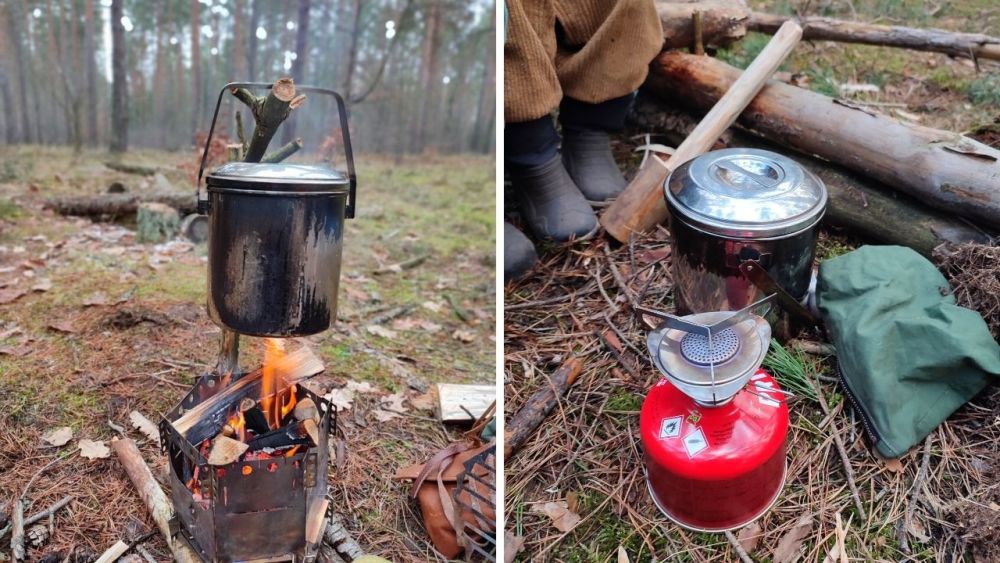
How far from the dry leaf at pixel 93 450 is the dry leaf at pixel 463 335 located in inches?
86.5

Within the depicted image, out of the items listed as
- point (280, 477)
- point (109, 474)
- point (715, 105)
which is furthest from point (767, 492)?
point (109, 474)

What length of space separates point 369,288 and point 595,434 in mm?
2806

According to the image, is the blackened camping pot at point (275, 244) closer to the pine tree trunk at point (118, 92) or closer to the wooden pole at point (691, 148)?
the wooden pole at point (691, 148)

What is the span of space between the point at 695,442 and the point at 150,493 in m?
2.10

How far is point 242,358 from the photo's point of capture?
386cm

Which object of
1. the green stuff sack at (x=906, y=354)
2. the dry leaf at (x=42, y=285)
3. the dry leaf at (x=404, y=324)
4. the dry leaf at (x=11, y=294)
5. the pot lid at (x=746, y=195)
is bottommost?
the dry leaf at (x=404, y=324)

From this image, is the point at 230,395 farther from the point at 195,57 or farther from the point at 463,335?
the point at 195,57

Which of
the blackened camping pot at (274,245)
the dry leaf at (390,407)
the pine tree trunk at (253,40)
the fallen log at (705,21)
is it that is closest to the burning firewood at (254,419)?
the blackened camping pot at (274,245)

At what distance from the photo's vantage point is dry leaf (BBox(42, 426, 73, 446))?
308 cm

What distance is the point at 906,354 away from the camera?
2658 millimetres

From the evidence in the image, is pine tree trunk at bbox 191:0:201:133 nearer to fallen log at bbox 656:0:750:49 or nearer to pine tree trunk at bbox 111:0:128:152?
pine tree trunk at bbox 111:0:128:152

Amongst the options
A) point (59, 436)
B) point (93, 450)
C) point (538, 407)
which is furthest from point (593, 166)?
point (59, 436)

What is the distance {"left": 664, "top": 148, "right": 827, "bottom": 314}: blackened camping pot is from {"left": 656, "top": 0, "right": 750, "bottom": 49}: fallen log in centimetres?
171

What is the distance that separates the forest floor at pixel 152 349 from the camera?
292cm
